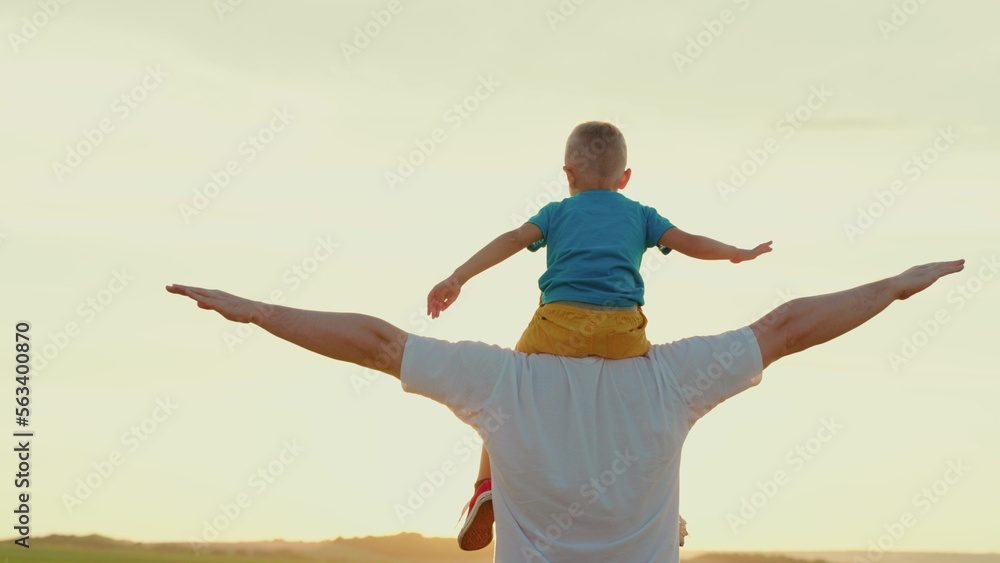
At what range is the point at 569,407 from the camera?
574 centimetres

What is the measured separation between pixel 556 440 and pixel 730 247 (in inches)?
55.3

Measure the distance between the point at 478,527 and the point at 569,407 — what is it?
937 mm

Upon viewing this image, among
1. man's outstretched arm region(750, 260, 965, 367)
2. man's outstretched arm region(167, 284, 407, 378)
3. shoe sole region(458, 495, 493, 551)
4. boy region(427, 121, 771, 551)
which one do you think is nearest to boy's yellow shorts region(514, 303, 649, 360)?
boy region(427, 121, 771, 551)

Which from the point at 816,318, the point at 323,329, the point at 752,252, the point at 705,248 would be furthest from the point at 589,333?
the point at 323,329

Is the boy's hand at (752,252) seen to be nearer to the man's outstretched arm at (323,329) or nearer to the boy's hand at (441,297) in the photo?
the boy's hand at (441,297)

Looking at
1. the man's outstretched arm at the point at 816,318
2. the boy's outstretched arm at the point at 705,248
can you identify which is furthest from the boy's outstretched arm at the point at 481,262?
the man's outstretched arm at the point at 816,318

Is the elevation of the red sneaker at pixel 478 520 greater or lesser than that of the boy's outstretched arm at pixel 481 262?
lesser

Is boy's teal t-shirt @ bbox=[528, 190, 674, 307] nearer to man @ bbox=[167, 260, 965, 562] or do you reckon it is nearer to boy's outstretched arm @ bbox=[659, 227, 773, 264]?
boy's outstretched arm @ bbox=[659, 227, 773, 264]

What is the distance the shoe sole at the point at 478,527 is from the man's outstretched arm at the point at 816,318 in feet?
5.54

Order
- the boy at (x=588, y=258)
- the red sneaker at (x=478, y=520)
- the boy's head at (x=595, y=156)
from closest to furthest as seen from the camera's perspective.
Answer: the boy at (x=588, y=258) → the red sneaker at (x=478, y=520) → the boy's head at (x=595, y=156)

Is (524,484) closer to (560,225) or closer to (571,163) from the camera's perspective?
(560,225)

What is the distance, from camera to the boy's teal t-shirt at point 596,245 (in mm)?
5949

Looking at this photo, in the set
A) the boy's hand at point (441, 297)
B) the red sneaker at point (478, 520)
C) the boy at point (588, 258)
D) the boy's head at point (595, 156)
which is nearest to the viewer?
the boy's hand at point (441, 297)

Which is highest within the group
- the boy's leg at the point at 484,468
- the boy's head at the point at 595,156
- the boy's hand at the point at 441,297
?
the boy's head at the point at 595,156
